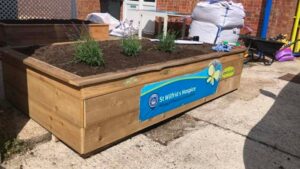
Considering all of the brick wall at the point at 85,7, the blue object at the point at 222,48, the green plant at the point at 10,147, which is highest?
the brick wall at the point at 85,7

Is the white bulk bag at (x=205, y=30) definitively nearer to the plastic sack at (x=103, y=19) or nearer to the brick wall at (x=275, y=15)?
the brick wall at (x=275, y=15)

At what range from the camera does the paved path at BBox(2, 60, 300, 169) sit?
8.09 feet

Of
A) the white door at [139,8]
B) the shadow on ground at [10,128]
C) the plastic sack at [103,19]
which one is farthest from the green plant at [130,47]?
the white door at [139,8]

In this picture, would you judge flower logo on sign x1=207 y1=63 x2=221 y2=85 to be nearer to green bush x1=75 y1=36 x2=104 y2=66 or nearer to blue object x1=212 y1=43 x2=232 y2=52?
blue object x1=212 y1=43 x2=232 y2=52

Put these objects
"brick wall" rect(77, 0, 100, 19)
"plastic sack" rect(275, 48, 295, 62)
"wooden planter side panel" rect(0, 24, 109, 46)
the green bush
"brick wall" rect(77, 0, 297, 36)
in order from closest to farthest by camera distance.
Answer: the green bush, "wooden planter side panel" rect(0, 24, 109, 46), "plastic sack" rect(275, 48, 295, 62), "brick wall" rect(77, 0, 297, 36), "brick wall" rect(77, 0, 100, 19)

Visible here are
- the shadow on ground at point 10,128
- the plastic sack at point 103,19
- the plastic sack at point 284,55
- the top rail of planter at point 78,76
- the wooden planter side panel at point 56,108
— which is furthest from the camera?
the plastic sack at point 103,19

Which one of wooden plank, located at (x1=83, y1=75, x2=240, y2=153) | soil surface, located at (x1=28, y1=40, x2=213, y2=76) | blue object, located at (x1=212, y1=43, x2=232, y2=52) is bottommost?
wooden plank, located at (x1=83, y1=75, x2=240, y2=153)

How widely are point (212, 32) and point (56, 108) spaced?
4266mm

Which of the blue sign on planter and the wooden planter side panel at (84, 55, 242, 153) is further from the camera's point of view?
the blue sign on planter

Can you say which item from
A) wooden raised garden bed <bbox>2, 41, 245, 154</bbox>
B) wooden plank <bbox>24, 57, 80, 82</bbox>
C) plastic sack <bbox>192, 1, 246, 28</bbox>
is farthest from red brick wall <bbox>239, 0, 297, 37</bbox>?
wooden plank <bbox>24, 57, 80, 82</bbox>

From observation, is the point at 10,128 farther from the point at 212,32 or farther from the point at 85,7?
the point at 85,7

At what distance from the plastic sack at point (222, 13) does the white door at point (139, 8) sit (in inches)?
113

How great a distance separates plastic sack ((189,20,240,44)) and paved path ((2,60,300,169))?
2.22 meters

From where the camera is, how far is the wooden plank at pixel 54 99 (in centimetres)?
229
